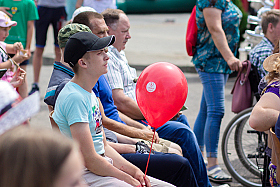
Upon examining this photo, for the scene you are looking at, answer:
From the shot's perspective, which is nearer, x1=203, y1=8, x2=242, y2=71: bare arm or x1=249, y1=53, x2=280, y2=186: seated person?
x1=249, y1=53, x2=280, y2=186: seated person

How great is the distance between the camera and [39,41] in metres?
6.52

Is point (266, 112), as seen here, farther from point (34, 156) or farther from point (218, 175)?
point (34, 156)

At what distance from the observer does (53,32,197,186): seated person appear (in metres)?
2.10

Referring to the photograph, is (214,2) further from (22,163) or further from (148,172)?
(22,163)

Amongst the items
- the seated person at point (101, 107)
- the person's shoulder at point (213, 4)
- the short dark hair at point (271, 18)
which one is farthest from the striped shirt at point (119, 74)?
the short dark hair at point (271, 18)

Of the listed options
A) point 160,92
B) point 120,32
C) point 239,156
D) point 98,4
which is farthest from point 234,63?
point 98,4

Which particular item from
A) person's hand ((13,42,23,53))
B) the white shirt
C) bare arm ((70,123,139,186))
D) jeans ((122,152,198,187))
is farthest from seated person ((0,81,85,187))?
the white shirt

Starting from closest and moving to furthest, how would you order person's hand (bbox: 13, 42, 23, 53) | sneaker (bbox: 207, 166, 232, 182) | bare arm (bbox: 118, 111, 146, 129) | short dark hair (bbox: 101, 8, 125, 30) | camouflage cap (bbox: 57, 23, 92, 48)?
camouflage cap (bbox: 57, 23, 92, 48)
bare arm (bbox: 118, 111, 146, 129)
short dark hair (bbox: 101, 8, 125, 30)
sneaker (bbox: 207, 166, 232, 182)
person's hand (bbox: 13, 42, 23, 53)

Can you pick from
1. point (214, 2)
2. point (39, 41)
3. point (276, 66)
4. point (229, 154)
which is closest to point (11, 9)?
point (39, 41)

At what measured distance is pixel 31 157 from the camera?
91 centimetres

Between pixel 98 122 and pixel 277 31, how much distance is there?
7.19 ft

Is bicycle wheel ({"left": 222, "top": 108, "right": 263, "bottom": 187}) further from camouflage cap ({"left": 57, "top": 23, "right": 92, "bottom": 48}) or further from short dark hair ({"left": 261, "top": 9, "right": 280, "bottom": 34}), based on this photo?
camouflage cap ({"left": 57, "top": 23, "right": 92, "bottom": 48})

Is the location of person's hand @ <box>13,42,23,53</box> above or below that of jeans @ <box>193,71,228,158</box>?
above

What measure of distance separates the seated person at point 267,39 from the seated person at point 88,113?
1.83 metres
